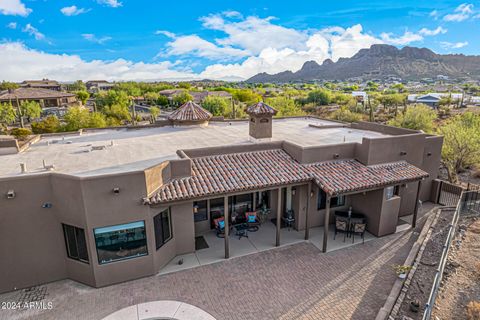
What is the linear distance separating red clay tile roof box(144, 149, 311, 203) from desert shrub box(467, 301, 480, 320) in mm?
6793

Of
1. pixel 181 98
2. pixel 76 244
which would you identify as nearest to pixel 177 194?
pixel 76 244

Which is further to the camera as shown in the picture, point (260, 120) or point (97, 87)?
point (97, 87)

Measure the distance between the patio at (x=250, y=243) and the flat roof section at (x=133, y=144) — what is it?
4.29 metres

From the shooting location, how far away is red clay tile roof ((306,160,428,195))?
12.8m

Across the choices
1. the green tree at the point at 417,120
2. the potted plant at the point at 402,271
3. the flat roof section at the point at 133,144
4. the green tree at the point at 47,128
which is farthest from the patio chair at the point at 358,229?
the green tree at the point at 47,128

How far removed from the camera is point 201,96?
8469cm

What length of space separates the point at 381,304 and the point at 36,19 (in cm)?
4400

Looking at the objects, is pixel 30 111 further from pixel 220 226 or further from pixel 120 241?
pixel 120 241

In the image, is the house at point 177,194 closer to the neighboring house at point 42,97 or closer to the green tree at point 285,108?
the green tree at point 285,108

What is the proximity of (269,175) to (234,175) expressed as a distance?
1546 millimetres

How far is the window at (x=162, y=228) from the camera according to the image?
38.3 ft

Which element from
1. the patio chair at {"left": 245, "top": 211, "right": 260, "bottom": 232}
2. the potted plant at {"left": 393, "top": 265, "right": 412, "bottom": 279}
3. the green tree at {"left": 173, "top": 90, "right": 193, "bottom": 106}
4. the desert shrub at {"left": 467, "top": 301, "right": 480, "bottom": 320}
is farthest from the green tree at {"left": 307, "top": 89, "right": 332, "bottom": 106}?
the desert shrub at {"left": 467, "top": 301, "right": 480, "bottom": 320}

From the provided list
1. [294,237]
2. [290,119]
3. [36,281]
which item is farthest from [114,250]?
[290,119]

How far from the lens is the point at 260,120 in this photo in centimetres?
1656
